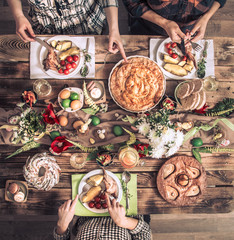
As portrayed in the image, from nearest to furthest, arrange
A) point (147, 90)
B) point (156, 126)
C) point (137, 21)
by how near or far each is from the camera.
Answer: point (156, 126) → point (147, 90) → point (137, 21)

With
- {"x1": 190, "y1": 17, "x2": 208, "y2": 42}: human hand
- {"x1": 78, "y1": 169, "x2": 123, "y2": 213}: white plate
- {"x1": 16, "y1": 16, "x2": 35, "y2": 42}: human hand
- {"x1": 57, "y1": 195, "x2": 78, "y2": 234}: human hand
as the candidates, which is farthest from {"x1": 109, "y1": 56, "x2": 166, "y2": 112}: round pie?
{"x1": 57, "y1": 195, "x2": 78, "y2": 234}: human hand

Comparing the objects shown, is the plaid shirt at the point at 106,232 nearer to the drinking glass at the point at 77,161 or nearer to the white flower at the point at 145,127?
the drinking glass at the point at 77,161

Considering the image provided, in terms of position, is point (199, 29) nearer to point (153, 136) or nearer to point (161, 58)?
point (161, 58)

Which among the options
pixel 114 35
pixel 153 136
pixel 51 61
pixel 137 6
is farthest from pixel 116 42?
pixel 153 136

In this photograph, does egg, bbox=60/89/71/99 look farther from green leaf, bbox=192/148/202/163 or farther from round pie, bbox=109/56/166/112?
green leaf, bbox=192/148/202/163

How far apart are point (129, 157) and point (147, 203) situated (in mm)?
416

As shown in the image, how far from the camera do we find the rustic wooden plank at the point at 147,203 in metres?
1.41

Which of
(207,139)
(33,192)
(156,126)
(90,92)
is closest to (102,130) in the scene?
(90,92)

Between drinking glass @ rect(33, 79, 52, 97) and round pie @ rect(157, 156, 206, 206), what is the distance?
3.42ft

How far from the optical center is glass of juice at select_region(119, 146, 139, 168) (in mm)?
1336

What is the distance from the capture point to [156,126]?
3.83ft

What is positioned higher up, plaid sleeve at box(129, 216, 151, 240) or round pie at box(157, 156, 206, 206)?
round pie at box(157, 156, 206, 206)

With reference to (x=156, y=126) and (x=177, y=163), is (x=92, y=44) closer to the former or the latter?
(x=156, y=126)

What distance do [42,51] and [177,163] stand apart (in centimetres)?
133
